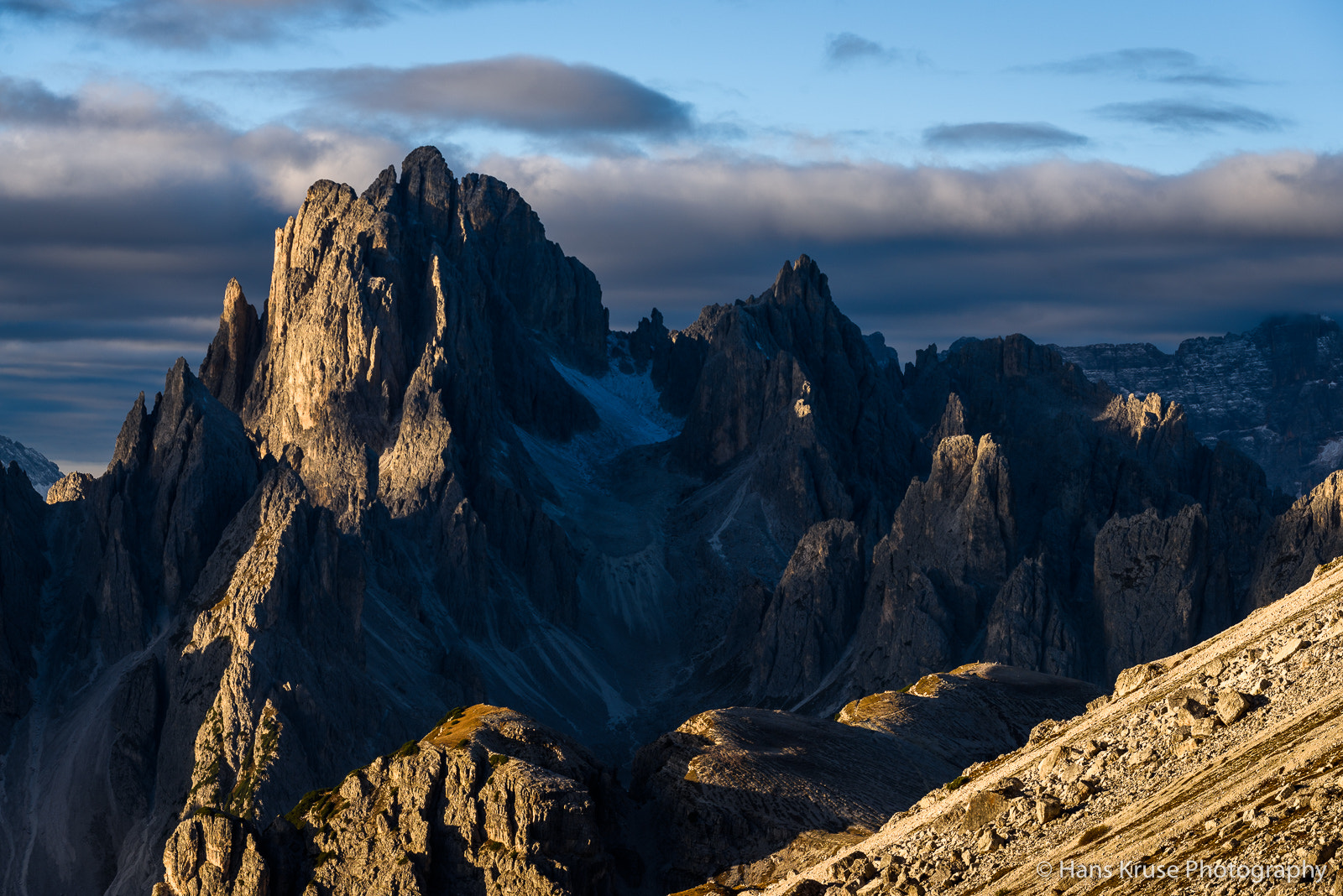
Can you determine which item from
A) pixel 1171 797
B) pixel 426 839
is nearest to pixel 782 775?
pixel 426 839

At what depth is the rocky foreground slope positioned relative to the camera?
186 ft

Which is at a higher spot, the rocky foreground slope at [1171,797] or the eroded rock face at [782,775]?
the rocky foreground slope at [1171,797]

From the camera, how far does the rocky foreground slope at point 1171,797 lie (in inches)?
2235

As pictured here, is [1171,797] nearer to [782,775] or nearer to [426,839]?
[782,775]

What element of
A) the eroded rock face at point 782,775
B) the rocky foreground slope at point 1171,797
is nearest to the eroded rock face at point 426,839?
the eroded rock face at point 782,775

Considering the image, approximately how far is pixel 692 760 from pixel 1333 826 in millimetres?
64048

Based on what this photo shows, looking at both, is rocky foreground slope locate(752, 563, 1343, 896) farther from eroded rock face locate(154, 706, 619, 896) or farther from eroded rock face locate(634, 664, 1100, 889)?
eroded rock face locate(154, 706, 619, 896)

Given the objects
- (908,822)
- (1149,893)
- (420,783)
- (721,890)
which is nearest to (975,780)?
(908,822)

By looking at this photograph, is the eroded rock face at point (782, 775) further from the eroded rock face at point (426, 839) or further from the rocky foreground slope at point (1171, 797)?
the rocky foreground slope at point (1171, 797)

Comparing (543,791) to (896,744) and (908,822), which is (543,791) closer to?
(908,822)

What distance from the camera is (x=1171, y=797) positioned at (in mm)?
66625

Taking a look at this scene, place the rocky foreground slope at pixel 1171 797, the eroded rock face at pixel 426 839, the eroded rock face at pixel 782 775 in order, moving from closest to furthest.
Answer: the rocky foreground slope at pixel 1171 797 < the eroded rock face at pixel 426 839 < the eroded rock face at pixel 782 775

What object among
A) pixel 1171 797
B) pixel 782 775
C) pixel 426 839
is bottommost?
pixel 426 839

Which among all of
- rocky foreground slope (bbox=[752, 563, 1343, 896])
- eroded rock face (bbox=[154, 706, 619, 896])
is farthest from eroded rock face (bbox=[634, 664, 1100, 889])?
rocky foreground slope (bbox=[752, 563, 1343, 896])
